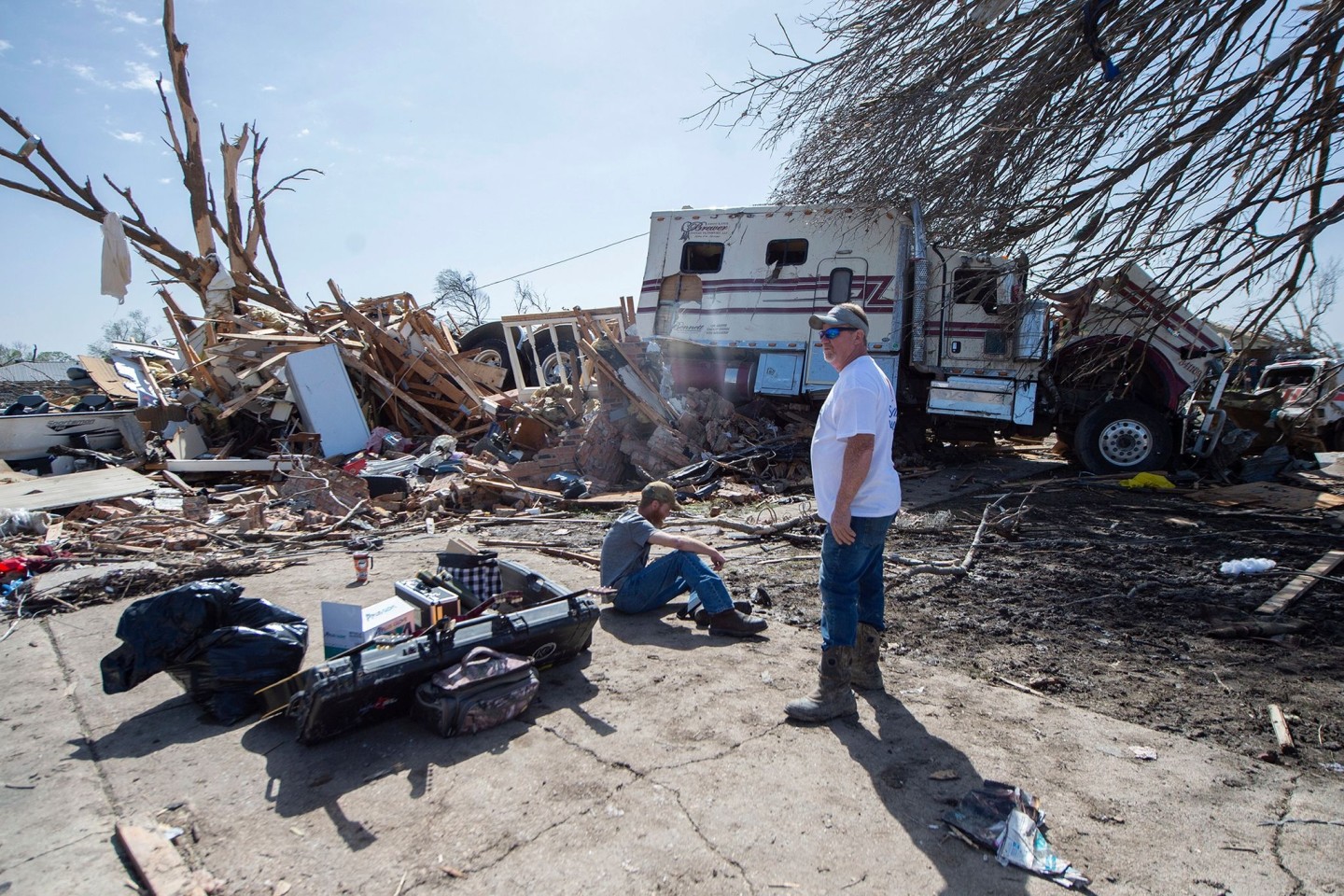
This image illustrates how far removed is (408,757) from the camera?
2.86 m

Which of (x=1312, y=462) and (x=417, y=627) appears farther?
(x=1312, y=462)

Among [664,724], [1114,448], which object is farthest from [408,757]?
[1114,448]

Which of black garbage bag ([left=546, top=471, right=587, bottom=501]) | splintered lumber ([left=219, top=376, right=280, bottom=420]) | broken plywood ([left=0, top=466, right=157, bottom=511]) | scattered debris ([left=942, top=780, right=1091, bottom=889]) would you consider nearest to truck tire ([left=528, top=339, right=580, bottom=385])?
black garbage bag ([left=546, top=471, right=587, bottom=501])

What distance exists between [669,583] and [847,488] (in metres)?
1.69

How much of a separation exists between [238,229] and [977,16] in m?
16.9

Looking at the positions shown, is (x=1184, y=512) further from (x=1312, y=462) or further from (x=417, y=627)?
(x=417, y=627)

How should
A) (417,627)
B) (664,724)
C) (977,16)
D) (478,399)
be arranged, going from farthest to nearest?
(478,399) → (977,16) → (417,627) → (664,724)

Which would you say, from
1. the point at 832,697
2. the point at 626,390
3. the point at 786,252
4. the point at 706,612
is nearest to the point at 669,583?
the point at 706,612

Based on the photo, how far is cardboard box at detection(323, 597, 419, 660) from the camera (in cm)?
337

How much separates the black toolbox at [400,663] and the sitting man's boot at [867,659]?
4.21 ft

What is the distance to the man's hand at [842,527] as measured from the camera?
306 cm

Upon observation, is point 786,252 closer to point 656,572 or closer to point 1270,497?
point 1270,497

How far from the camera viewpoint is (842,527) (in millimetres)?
3066

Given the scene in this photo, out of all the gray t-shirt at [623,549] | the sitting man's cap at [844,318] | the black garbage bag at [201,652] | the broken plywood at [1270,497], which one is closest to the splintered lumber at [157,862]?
the black garbage bag at [201,652]
